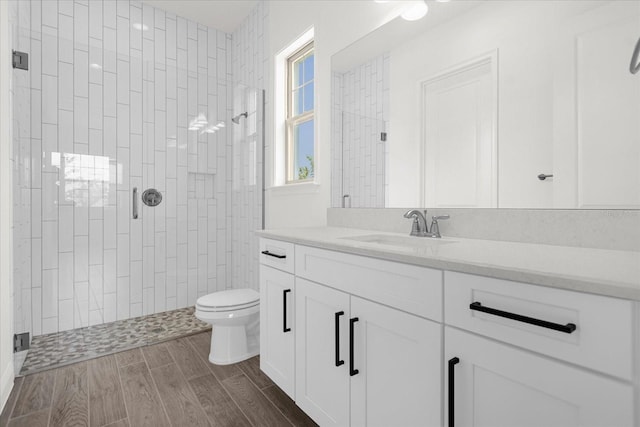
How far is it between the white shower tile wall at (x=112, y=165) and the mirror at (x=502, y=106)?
5.33 feet

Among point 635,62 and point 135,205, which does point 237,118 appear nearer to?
point 135,205

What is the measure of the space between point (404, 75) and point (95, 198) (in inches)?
91.1

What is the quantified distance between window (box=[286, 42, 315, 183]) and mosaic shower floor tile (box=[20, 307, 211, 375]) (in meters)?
1.46

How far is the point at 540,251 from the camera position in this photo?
0.99m

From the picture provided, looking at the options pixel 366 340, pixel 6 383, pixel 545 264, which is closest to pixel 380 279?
pixel 366 340

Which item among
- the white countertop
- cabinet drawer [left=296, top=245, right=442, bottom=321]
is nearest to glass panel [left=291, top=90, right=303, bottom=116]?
cabinet drawer [left=296, top=245, right=442, bottom=321]

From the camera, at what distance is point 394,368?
3.36 ft

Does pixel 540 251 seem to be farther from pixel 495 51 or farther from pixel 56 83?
pixel 56 83

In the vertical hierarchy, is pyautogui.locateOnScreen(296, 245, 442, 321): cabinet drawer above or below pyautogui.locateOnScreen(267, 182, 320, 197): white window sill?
below

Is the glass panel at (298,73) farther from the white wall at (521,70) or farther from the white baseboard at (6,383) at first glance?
the white baseboard at (6,383)

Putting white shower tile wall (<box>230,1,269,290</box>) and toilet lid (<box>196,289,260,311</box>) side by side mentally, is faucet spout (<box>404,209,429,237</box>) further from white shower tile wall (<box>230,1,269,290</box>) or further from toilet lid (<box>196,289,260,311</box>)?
white shower tile wall (<box>230,1,269,290</box>)

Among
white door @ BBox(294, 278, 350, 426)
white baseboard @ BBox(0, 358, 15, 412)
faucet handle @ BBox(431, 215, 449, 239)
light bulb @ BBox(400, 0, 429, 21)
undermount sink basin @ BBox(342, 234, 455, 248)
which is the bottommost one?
white baseboard @ BBox(0, 358, 15, 412)

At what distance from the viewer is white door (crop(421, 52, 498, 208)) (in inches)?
52.1

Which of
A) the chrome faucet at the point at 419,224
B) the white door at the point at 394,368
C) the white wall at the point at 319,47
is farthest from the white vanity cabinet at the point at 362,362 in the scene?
the white wall at the point at 319,47
